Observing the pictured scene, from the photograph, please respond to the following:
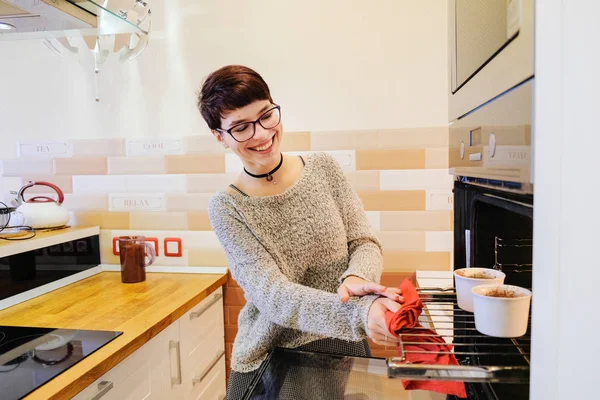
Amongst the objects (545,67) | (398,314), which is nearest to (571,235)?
(545,67)

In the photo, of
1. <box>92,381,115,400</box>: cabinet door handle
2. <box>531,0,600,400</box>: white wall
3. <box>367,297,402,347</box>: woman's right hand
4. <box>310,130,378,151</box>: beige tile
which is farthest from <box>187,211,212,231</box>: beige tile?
<box>531,0,600,400</box>: white wall

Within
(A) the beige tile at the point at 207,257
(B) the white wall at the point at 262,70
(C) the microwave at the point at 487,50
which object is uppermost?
(B) the white wall at the point at 262,70

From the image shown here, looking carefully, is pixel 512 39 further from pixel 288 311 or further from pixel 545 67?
pixel 288 311

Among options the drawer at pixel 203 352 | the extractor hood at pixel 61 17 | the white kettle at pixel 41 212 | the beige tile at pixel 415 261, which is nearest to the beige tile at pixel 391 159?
the beige tile at pixel 415 261

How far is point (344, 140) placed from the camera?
184 centimetres

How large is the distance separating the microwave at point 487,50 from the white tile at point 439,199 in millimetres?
1020

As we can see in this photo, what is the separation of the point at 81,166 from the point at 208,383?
1.10 metres

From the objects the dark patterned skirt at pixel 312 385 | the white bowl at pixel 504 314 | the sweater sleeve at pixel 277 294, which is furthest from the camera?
the sweater sleeve at pixel 277 294

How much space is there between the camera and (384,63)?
70.5 inches

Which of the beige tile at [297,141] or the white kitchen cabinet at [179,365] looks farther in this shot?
the beige tile at [297,141]

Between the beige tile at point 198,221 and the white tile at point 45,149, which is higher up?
the white tile at point 45,149

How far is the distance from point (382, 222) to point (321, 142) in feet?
1.34

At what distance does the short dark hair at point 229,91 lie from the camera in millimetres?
1118

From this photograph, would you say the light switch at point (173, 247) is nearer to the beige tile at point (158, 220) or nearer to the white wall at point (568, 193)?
the beige tile at point (158, 220)
